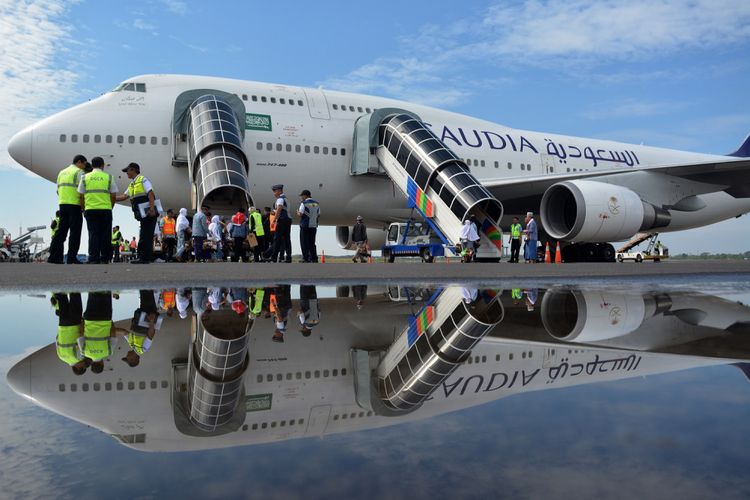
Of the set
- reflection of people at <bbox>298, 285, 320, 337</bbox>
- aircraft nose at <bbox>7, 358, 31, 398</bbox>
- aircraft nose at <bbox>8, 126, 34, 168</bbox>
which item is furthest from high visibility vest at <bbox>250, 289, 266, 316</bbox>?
aircraft nose at <bbox>8, 126, 34, 168</bbox>

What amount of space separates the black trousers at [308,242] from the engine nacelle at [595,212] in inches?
180

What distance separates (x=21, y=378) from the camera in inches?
55.8

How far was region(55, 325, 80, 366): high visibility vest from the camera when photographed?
1637 mm

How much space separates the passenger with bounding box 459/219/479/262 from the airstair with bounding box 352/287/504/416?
796 centimetres

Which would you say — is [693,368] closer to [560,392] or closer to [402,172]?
[560,392]

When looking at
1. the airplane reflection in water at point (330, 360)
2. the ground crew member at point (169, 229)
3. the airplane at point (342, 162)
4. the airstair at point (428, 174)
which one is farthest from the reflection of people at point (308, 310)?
the ground crew member at point (169, 229)

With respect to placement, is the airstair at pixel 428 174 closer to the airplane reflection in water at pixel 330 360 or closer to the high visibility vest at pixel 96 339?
the airplane reflection in water at pixel 330 360

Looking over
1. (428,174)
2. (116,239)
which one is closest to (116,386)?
(428,174)

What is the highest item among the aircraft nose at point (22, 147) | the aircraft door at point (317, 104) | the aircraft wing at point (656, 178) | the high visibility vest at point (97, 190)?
the aircraft door at point (317, 104)

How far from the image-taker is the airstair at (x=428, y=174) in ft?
A: 37.2

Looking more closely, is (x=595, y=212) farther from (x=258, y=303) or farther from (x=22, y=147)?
(x=22, y=147)

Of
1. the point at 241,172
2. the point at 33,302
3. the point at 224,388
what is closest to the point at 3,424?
the point at 224,388

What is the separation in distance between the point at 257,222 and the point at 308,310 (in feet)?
27.9

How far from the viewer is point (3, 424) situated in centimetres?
103
